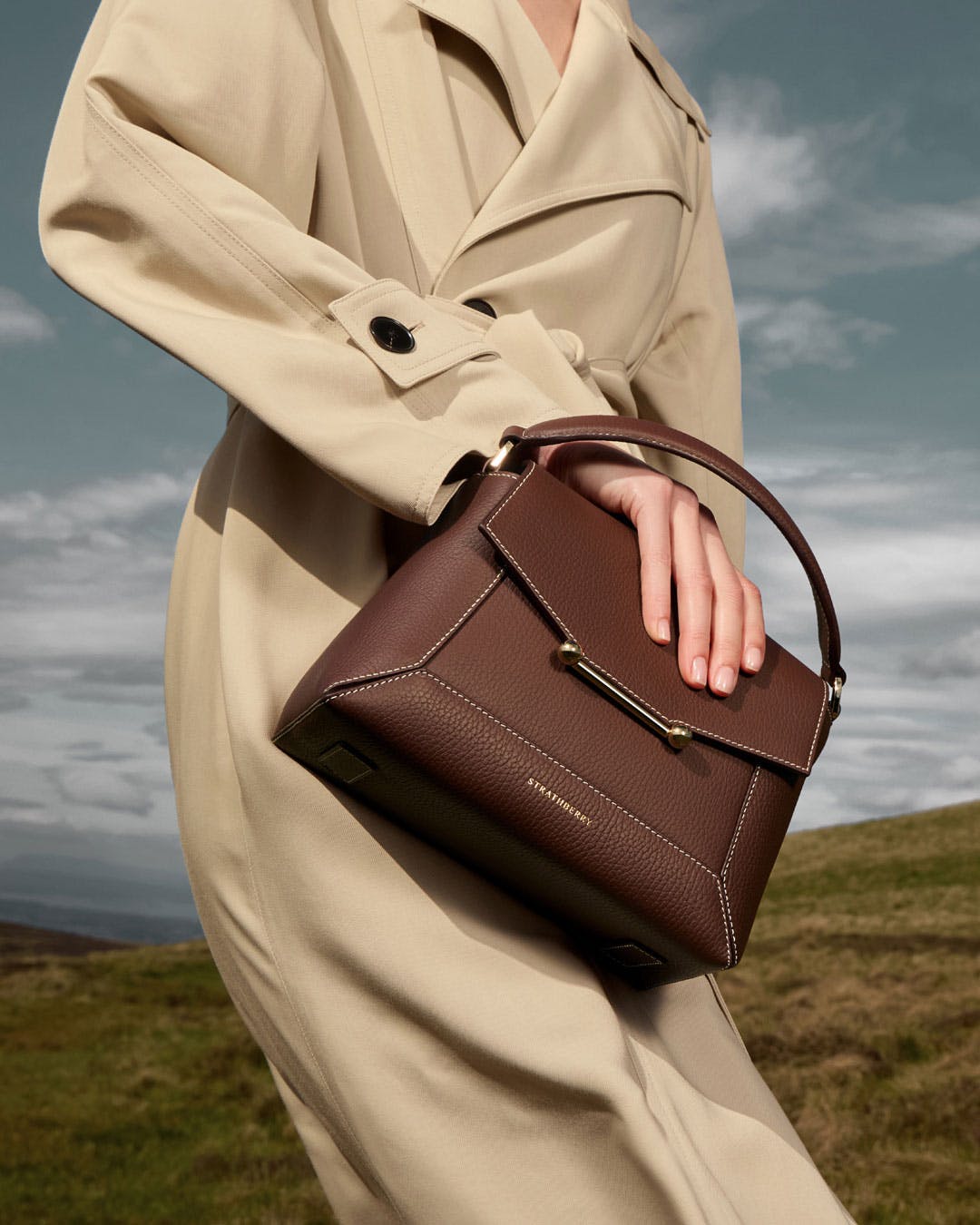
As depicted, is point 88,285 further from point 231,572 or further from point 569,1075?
point 569,1075

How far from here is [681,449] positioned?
1589mm

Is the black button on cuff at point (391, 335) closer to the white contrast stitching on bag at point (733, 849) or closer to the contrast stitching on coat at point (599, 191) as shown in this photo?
the contrast stitching on coat at point (599, 191)

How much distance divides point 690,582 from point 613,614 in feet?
0.39

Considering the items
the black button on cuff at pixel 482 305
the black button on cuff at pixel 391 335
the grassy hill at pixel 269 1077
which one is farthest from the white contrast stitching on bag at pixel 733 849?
the grassy hill at pixel 269 1077

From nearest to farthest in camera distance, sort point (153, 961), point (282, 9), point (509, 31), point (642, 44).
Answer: point (282, 9) < point (509, 31) < point (642, 44) < point (153, 961)

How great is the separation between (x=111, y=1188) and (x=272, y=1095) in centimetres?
159

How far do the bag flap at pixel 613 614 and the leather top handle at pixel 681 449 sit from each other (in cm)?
5

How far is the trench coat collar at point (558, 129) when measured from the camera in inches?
80.8

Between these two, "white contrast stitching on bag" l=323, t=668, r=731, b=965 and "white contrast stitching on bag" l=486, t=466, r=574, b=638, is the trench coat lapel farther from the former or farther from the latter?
"white contrast stitching on bag" l=323, t=668, r=731, b=965

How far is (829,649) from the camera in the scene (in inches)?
68.8

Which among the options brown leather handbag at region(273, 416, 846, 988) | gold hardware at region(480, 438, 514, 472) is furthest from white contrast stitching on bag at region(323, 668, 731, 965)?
gold hardware at region(480, 438, 514, 472)

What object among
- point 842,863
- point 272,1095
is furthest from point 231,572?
point 842,863

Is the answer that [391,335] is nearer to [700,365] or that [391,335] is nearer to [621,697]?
[621,697]

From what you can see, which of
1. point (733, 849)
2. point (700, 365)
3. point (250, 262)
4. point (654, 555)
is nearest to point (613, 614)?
point (654, 555)
